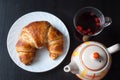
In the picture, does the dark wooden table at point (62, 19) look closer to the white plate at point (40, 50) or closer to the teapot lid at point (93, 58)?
the white plate at point (40, 50)

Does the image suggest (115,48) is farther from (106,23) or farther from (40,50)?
(40,50)

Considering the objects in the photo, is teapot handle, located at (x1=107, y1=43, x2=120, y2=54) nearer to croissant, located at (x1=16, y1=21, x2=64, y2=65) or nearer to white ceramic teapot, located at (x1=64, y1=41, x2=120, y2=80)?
white ceramic teapot, located at (x1=64, y1=41, x2=120, y2=80)

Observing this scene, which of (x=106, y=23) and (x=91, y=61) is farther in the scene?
(x=106, y=23)

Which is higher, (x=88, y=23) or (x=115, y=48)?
(x=88, y=23)

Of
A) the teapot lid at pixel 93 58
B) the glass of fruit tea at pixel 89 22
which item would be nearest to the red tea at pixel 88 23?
the glass of fruit tea at pixel 89 22

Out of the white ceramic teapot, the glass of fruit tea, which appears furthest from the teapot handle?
the glass of fruit tea

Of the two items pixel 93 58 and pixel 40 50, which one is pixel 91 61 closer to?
pixel 93 58

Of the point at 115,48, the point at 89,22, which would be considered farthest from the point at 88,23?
the point at 115,48
